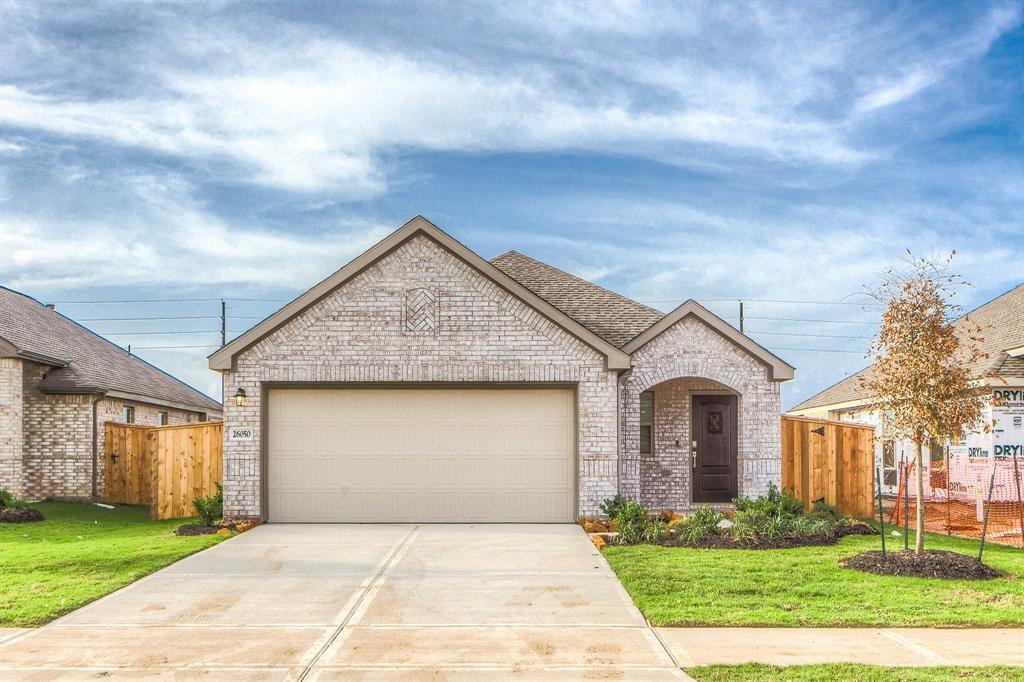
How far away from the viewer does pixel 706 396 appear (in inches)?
774

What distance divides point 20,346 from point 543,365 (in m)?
13.1

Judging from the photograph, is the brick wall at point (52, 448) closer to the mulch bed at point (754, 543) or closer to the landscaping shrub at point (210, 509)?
the landscaping shrub at point (210, 509)

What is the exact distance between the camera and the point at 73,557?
1259cm

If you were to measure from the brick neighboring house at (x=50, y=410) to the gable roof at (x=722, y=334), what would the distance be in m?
13.5

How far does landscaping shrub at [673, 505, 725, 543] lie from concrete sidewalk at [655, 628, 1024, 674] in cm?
484

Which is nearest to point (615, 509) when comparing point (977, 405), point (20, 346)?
point (977, 405)

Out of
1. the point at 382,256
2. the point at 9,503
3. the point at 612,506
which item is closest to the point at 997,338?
the point at 612,506

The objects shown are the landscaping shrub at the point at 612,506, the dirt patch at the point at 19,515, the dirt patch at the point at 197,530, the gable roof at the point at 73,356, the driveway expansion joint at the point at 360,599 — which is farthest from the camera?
the gable roof at the point at 73,356

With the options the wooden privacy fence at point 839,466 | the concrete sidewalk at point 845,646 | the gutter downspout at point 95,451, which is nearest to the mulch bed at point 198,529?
the gutter downspout at point 95,451

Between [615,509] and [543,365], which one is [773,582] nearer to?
[615,509]

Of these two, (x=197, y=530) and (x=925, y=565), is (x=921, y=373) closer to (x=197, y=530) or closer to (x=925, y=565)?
(x=925, y=565)

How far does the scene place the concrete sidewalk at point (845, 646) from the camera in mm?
7613

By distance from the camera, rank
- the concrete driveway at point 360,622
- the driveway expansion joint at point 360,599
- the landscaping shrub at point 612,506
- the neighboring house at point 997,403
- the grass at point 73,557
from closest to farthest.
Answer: the concrete driveway at point 360,622, the driveway expansion joint at point 360,599, the grass at point 73,557, the landscaping shrub at point 612,506, the neighboring house at point 997,403

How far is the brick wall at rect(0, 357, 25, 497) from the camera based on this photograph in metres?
20.5
